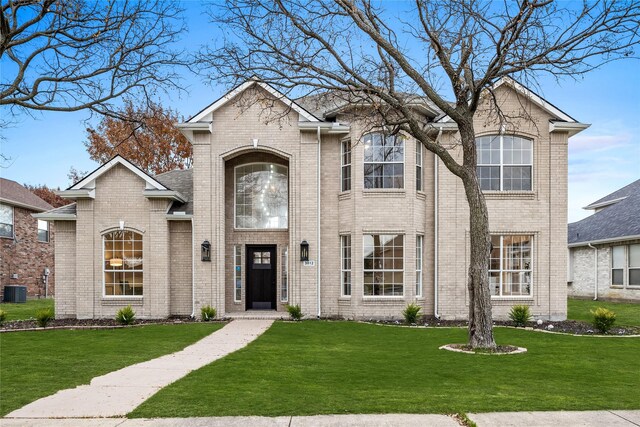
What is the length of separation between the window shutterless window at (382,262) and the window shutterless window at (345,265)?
1.94 feet

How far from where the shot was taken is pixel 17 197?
102 feet

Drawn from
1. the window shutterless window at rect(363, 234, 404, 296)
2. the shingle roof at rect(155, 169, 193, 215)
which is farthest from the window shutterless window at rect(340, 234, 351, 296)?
the shingle roof at rect(155, 169, 193, 215)

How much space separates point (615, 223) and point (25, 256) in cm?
3238

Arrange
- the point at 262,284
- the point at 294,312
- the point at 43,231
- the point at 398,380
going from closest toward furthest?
1. the point at 398,380
2. the point at 294,312
3. the point at 262,284
4. the point at 43,231

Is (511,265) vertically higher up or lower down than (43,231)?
lower down

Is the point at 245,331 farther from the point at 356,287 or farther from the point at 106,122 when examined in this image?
the point at 106,122

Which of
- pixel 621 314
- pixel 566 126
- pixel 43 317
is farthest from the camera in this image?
pixel 621 314

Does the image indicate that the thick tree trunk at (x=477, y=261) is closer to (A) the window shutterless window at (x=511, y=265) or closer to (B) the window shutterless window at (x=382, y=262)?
(B) the window shutterless window at (x=382, y=262)

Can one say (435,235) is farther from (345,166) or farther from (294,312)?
(294,312)

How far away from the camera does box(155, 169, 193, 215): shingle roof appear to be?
18562 millimetres

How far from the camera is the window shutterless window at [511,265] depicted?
1789 cm

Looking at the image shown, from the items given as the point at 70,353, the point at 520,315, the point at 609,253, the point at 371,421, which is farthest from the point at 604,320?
the point at 609,253

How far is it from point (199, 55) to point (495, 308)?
12.0 m

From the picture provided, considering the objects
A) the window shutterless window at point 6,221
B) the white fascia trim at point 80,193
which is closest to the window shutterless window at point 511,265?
the white fascia trim at point 80,193
